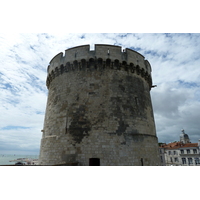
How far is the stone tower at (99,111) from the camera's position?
344 inches

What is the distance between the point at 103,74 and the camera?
10.4 metres

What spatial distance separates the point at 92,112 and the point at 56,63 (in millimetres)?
5364

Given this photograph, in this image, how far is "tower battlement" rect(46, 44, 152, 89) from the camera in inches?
414

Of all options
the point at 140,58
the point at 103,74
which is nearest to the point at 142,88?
the point at 140,58

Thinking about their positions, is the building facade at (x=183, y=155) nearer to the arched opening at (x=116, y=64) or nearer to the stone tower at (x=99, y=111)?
the stone tower at (x=99, y=111)

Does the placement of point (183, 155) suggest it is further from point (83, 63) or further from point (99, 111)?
point (83, 63)

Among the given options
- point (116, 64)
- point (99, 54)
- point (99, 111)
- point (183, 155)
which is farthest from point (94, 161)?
point (183, 155)

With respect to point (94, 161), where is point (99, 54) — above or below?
above

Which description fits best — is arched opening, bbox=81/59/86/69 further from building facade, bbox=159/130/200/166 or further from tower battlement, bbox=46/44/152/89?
building facade, bbox=159/130/200/166

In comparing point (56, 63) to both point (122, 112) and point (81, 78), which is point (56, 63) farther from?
point (122, 112)

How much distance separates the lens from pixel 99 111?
Result: 9.44 m

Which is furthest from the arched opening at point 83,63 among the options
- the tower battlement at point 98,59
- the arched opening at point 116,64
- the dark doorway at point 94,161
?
the dark doorway at point 94,161

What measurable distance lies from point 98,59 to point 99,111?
3826 mm

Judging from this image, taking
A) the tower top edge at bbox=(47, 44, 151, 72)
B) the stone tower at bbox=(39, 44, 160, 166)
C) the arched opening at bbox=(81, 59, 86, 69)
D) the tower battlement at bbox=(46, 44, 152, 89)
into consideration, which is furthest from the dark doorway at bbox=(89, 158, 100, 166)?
the tower top edge at bbox=(47, 44, 151, 72)
